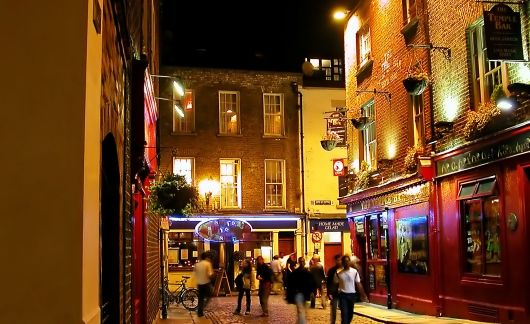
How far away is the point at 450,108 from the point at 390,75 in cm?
464

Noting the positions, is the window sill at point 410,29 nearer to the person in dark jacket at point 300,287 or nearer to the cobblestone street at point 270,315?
the cobblestone street at point 270,315

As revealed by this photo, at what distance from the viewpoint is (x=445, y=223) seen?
1656 centimetres

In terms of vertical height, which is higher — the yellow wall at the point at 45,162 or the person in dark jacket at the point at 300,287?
the yellow wall at the point at 45,162

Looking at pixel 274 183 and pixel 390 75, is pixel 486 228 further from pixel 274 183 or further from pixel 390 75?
pixel 274 183

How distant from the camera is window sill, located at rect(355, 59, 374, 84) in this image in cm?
2283

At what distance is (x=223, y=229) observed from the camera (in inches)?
1204

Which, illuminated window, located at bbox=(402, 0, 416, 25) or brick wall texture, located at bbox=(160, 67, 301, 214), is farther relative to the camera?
brick wall texture, located at bbox=(160, 67, 301, 214)

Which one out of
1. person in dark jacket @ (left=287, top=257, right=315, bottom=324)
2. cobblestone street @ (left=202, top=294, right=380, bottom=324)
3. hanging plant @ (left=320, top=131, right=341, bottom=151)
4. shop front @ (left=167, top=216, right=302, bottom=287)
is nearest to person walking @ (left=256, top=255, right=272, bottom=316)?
cobblestone street @ (left=202, top=294, right=380, bottom=324)

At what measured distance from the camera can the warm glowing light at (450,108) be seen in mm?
16062

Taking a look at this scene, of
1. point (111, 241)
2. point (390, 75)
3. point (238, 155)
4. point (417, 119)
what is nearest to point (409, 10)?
point (390, 75)

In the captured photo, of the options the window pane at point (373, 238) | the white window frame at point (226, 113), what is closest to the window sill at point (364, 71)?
the window pane at point (373, 238)

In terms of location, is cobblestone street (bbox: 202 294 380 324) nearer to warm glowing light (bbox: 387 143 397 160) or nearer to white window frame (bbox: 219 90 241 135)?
warm glowing light (bbox: 387 143 397 160)

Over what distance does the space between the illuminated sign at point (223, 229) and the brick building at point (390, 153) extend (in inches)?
249

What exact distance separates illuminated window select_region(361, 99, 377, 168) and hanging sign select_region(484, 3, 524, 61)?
9.95 meters
